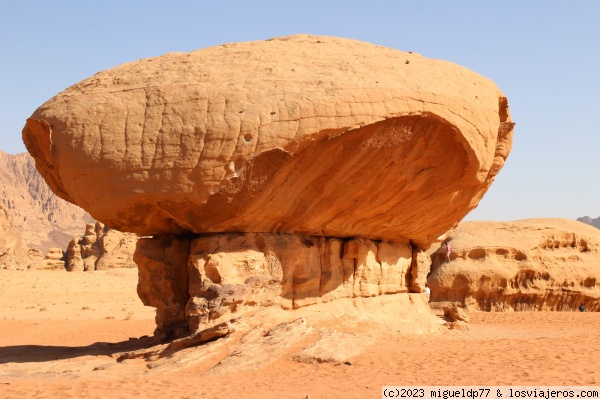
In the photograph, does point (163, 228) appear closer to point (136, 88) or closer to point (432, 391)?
point (136, 88)

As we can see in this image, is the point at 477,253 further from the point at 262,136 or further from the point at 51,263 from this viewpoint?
the point at 51,263

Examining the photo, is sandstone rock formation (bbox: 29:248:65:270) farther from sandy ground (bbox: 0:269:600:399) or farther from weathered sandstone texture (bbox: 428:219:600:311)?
sandy ground (bbox: 0:269:600:399)

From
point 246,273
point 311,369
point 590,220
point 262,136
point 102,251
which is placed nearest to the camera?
point 311,369

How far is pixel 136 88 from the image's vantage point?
9.45m

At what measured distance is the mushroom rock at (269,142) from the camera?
8883 millimetres

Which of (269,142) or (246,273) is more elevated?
(269,142)

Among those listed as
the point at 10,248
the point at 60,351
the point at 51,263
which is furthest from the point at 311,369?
the point at 10,248

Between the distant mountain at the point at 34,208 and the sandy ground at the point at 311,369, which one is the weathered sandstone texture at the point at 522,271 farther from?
the distant mountain at the point at 34,208

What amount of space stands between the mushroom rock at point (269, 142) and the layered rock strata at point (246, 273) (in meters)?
0.05

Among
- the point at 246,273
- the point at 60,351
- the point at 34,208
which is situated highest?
the point at 34,208

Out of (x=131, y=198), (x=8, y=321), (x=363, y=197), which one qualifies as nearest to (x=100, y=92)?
(x=131, y=198)

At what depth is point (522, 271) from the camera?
23.2 meters

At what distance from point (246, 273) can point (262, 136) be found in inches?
79.0

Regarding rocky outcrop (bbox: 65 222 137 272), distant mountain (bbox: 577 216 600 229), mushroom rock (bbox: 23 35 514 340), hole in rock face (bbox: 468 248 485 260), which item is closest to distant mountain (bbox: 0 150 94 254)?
rocky outcrop (bbox: 65 222 137 272)
